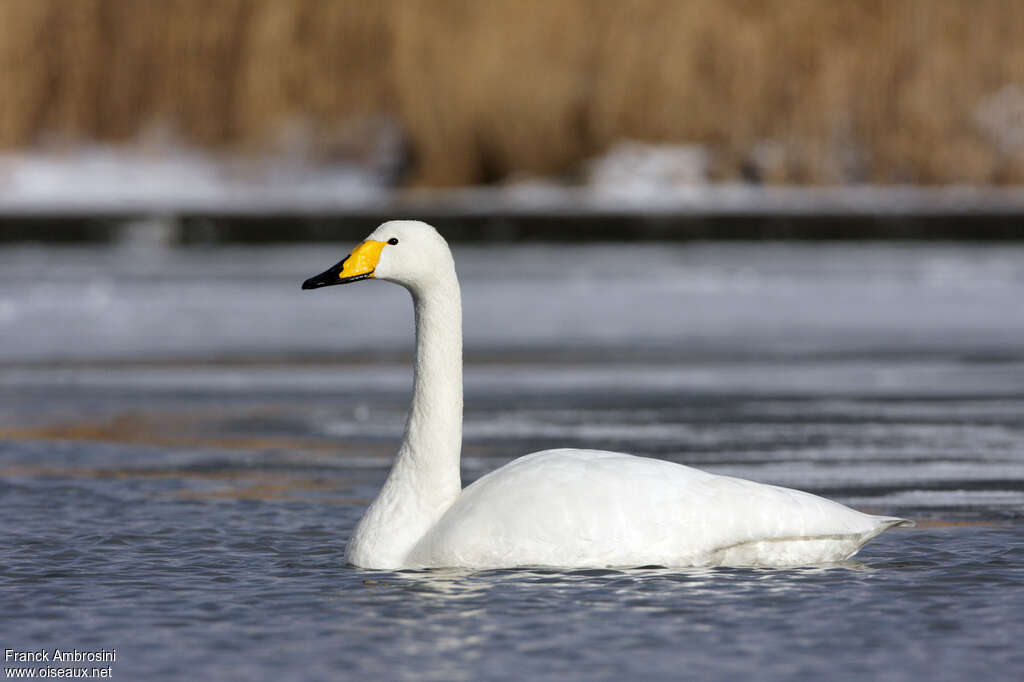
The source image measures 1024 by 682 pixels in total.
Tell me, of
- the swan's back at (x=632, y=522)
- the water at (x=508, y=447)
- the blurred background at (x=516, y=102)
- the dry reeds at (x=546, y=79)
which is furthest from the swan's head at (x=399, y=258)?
the dry reeds at (x=546, y=79)

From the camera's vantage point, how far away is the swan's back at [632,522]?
6395 millimetres

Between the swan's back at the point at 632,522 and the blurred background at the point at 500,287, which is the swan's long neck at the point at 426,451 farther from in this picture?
the blurred background at the point at 500,287

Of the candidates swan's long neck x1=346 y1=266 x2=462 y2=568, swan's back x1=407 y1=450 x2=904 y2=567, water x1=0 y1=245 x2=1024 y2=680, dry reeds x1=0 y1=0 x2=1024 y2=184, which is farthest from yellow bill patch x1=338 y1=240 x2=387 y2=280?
dry reeds x1=0 y1=0 x2=1024 y2=184

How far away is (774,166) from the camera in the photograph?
74.1ft

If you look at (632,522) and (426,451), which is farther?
(426,451)

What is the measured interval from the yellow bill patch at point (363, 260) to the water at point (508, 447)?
3.18 feet

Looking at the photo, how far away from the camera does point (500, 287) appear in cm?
1770

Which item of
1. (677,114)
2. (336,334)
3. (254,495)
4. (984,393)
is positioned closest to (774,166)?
(677,114)

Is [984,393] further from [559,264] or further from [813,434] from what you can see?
[559,264]

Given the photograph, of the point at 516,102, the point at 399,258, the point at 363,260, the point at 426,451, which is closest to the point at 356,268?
the point at 363,260

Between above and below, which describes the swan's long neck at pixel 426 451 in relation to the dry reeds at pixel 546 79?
below

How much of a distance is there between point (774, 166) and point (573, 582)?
1677cm

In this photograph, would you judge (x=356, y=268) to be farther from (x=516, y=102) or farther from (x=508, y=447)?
(x=516, y=102)

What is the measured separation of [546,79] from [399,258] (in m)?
15.9
